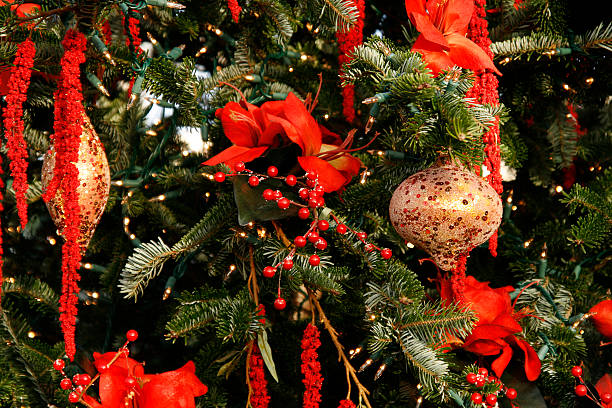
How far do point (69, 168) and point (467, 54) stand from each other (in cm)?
34

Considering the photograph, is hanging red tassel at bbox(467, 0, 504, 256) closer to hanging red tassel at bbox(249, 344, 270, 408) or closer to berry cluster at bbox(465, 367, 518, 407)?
berry cluster at bbox(465, 367, 518, 407)

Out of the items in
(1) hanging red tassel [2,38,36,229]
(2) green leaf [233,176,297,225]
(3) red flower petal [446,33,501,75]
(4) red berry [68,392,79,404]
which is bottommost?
(4) red berry [68,392,79,404]

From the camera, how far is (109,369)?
496 mm

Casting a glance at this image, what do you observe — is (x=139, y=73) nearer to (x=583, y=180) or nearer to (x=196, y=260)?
(x=196, y=260)

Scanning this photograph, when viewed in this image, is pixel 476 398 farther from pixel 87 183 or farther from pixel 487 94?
pixel 87 183

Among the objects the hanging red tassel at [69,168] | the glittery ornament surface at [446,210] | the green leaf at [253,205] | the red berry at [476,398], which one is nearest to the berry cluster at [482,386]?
the red berry at [476,398]

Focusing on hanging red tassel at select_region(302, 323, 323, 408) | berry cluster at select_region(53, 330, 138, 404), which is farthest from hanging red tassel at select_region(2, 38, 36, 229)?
hanging red tassel at select_region(302, 323, 323, 408)

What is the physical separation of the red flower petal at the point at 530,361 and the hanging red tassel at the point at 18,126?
45 cm

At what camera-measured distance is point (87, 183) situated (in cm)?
48

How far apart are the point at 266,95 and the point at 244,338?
9.8 inches

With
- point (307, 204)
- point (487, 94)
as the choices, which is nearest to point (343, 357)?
point (307, 204)

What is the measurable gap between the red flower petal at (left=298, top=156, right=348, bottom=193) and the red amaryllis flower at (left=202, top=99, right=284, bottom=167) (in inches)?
1.5

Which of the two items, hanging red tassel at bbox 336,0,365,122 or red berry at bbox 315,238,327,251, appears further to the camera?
hanging red tassel at bbox 336,0,365,122

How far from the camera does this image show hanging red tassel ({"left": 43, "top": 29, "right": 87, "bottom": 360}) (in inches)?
16.4
